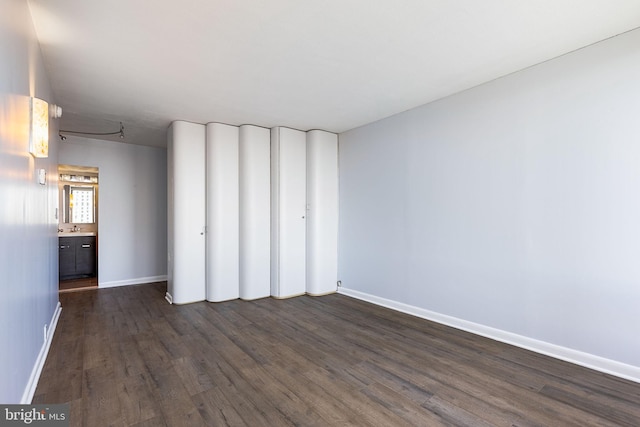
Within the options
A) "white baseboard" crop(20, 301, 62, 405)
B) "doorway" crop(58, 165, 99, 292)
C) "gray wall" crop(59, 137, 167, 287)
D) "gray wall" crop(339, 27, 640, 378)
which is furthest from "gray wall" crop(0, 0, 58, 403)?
"doorway" crop(58, 165, 99, 292)

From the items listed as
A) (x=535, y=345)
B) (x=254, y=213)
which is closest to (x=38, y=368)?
(x=254, y=213)

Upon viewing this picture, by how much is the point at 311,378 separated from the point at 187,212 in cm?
317

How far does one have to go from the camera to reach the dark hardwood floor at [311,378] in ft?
6.72

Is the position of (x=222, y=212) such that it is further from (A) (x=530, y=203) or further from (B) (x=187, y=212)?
(A) (x=530, y=203)

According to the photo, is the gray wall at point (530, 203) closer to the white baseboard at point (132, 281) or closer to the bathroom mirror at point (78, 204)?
the white baseboard at point (132, 281)

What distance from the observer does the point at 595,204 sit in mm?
2676

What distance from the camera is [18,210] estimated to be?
1.87 meters

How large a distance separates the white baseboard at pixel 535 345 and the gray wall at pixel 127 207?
186 inches

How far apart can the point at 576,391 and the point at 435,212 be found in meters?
2.08

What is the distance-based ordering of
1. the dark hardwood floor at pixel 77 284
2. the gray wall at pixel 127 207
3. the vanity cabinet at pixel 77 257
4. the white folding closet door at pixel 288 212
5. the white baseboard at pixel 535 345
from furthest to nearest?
the vanity cabinet at pixel 77 257
the gray wall at pixel 127 207
the dark hardwood floor at pixel 77 284
the white folding closet door at pixel 288 212
the white baseboard at pixel 535 345

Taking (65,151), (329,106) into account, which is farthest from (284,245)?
(65,151)

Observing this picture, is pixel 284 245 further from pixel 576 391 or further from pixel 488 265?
pixel 576 391

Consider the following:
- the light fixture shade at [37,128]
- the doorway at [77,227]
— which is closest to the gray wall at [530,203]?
the light fixture shade at [37,128]

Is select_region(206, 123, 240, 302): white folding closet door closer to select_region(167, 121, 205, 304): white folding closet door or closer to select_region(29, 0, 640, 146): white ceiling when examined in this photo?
select_region(167, 121, 205, 304): white folding closet door
